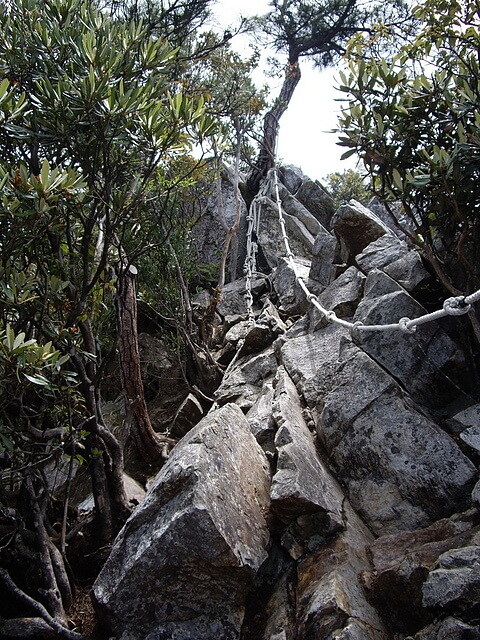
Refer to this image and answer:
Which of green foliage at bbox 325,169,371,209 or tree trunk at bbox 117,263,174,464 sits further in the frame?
green foliage at bbox 325,169,371,209

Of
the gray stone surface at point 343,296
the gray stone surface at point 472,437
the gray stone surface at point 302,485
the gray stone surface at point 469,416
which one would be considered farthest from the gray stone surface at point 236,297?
the gray stone surface at point 472,437

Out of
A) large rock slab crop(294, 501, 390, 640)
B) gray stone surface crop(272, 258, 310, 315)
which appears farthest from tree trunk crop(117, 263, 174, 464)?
gray stone surface crop(272, 258, 310, 315)

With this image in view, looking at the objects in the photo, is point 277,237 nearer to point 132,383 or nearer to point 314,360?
point 314,360

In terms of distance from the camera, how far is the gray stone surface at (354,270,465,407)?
10.5 ft

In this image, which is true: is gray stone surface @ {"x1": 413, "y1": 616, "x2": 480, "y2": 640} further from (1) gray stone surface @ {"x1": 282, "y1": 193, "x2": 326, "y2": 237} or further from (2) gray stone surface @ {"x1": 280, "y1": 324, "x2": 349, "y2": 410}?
(1) gray stone surface @ {"x1": 282, "y1": 193, "x2": 326, "y2": 237}

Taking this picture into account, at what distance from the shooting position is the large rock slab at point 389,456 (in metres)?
2.63

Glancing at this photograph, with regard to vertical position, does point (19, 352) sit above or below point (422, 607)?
above

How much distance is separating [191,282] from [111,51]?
4.44 meters

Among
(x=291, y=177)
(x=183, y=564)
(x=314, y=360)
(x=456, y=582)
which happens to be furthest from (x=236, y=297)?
(x=456, y=582)

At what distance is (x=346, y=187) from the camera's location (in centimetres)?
1008

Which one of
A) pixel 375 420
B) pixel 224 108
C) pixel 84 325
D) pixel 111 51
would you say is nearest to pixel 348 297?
pixel 375 420

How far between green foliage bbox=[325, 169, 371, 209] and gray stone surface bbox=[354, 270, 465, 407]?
6.14m

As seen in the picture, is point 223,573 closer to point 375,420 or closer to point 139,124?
point 375,420

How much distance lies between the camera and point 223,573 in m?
2.26
